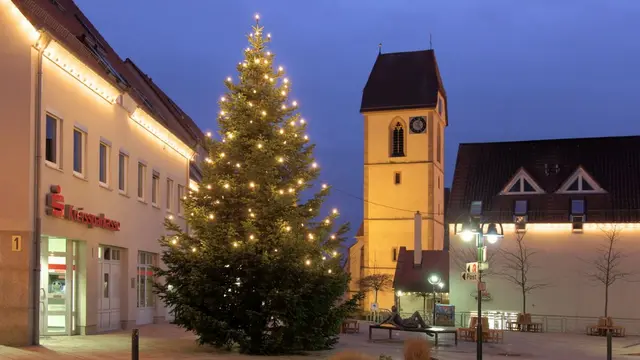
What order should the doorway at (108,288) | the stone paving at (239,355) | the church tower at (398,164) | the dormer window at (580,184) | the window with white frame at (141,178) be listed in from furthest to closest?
the church tower at (398,164) < the dormer window at (580,184) < the window with white frame at (141,178) < the doorway at (108,288) < the stone paving at (239,355)

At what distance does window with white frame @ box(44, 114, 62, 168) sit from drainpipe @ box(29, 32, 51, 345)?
112 centimetres

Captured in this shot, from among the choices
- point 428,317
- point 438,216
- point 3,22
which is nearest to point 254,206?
point 3,22

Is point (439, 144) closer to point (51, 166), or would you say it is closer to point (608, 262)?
point (608, 262)

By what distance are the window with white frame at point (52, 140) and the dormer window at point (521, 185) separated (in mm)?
36238

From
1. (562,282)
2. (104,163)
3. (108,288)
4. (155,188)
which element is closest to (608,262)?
(562,282)

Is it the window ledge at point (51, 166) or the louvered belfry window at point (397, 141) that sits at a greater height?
the louvered belfry window at point (397, 141)

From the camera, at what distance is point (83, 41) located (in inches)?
1112

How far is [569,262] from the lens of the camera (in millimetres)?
50562

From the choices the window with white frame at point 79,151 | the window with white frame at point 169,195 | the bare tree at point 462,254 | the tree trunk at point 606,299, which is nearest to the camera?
the window with white frame at point 79,151

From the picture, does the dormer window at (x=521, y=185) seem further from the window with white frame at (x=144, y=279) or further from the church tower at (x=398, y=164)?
the window with white frame at (x=144, y=279)

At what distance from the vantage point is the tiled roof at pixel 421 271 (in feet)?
190

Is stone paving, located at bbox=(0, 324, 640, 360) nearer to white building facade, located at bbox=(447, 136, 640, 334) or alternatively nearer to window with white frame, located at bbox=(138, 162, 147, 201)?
window with white frame, located at bbox=(138, 162, 147, 201)

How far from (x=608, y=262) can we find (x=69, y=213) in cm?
3452

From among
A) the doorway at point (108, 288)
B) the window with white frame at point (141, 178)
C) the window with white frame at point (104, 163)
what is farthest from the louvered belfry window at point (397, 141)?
the window with white frame at point (104, 163)
